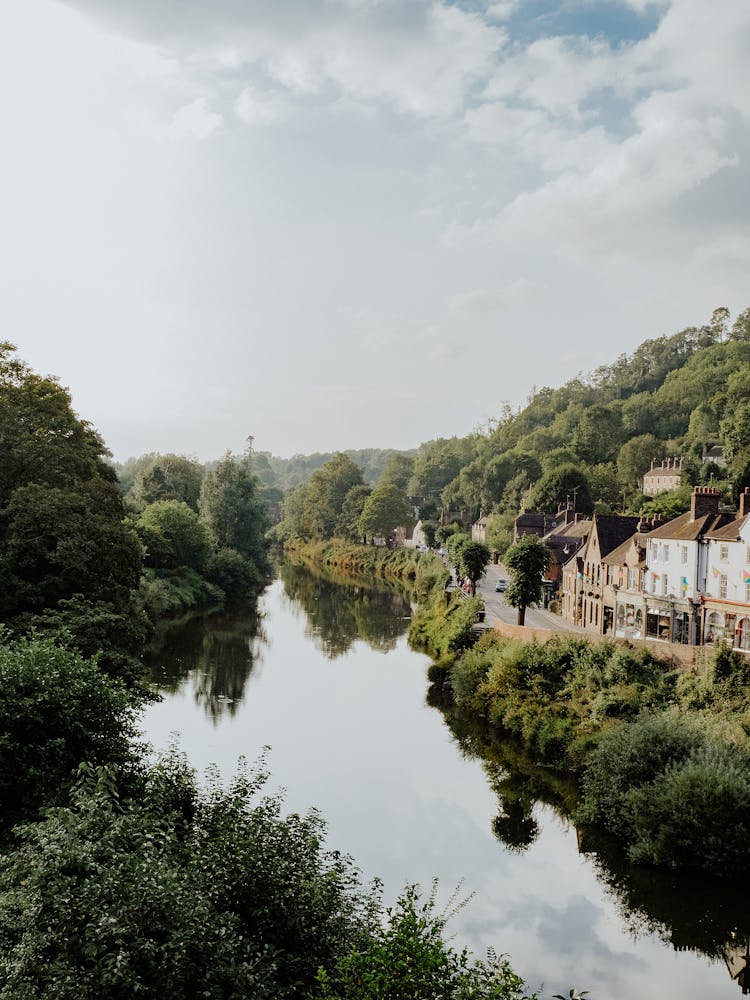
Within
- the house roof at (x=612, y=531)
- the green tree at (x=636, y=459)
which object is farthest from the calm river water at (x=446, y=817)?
the green tree at (x=636, y=459)

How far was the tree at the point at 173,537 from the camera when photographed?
2349 inches

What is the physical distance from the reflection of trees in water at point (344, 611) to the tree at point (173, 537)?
10.9 metres

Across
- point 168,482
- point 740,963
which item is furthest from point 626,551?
point 168,482

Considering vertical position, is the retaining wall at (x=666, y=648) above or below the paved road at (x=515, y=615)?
above

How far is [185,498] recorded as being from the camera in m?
85.4

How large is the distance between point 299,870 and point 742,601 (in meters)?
26.6

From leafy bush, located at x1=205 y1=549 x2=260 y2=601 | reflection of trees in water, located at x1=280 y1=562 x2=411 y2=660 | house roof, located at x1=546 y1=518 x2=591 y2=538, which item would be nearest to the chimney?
reflection of trees in water, located at x1=280 y1=562 x2=411 y2=660

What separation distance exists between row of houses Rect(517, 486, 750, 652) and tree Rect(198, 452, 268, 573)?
118 feet

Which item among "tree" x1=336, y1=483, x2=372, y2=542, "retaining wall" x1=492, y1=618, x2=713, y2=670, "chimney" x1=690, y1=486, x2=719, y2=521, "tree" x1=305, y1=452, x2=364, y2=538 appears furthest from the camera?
"tree" x1=305, y1=452, x2=364, y2=538

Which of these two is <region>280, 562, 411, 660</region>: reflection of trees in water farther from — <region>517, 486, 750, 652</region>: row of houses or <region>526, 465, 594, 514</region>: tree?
<region>526, 465, 594, 514</region>: tree

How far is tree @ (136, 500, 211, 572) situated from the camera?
59.7 metres

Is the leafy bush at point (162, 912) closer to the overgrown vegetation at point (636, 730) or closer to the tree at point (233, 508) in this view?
the overgrown vegetation at point (636, 730)

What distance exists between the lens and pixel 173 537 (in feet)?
208

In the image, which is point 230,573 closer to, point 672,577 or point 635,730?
point 672,577
